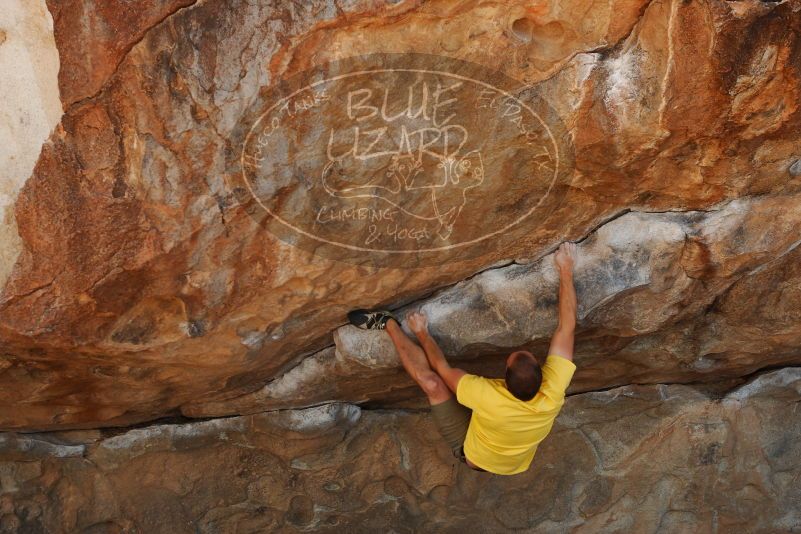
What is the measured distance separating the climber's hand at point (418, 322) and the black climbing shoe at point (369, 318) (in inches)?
2.4

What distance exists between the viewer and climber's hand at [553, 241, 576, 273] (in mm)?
2365

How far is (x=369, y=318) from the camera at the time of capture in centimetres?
245

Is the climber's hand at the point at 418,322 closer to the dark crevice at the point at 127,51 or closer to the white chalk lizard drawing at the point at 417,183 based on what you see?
the white chalk lizard drawing at the point at 417,183

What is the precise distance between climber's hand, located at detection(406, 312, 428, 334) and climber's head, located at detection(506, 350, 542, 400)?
0.28 meters

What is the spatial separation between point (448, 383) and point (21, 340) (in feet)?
3.99

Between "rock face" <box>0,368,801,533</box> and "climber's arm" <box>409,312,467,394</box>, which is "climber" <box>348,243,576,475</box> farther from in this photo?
"rock face" <box>0,368,801,533</box>

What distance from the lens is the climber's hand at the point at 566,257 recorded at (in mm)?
2365

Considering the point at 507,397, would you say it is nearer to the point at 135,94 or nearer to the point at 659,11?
the point at 659,11

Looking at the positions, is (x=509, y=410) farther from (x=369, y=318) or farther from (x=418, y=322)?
(x=369, y=318)

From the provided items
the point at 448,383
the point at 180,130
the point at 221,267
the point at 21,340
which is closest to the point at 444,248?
the point at 448,383

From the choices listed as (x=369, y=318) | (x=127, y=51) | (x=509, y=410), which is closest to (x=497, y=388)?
(x=509, y=410)

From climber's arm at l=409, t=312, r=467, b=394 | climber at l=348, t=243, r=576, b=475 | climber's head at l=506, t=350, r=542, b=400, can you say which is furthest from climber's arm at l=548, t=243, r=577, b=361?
climber's arm at l=409, t=312, r=467, b=394

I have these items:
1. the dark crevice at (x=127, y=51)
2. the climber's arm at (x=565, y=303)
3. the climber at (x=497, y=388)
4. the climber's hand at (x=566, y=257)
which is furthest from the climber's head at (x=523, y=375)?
the dark crevice at (x=127, y=51)

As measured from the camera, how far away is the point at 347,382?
271cm
